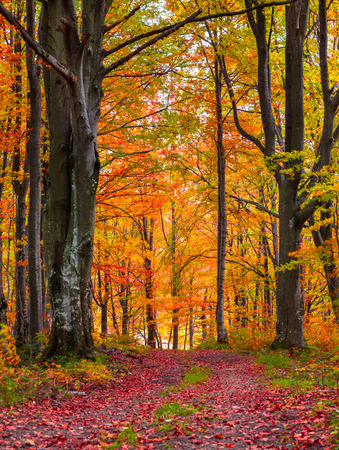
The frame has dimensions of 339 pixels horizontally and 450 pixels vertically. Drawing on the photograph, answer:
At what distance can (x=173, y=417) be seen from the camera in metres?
4.02

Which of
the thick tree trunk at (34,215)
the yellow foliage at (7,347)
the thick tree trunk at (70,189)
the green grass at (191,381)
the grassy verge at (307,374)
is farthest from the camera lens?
the thick tree trunk at (34,215)

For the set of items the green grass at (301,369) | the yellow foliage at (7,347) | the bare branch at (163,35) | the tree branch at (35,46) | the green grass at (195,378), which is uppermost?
the bare branch at (163,35)

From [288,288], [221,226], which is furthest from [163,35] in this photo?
[221,226]

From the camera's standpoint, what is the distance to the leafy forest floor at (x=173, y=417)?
3.26 meters

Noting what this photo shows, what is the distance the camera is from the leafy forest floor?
10.7 feet

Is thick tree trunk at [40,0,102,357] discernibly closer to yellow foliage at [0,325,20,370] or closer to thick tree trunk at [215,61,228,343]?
yellow foliage at [0,325,20,370]

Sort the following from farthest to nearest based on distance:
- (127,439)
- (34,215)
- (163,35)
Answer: (34,215) → (163,35) → (127,439)

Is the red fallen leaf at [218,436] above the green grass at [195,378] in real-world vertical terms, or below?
above

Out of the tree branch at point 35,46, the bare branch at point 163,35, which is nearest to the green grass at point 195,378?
the tree branch at point 35,46

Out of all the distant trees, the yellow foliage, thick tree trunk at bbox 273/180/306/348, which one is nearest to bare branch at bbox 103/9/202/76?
the distant trees

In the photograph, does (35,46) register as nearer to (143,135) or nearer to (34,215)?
(34,215)

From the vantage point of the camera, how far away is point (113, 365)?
7.38 m

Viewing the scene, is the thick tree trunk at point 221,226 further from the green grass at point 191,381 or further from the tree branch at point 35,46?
the tree branch at point 35,46

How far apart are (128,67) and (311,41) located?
22.4 feet
